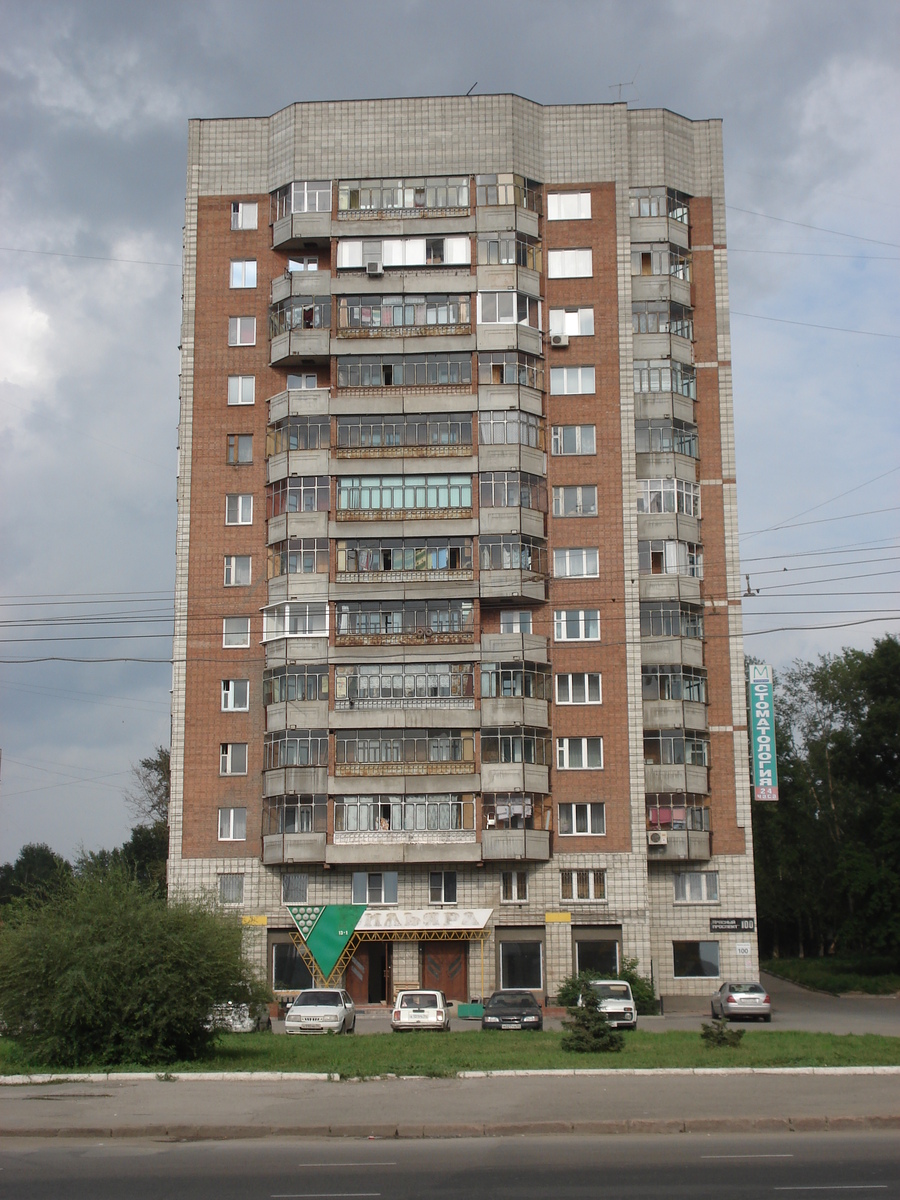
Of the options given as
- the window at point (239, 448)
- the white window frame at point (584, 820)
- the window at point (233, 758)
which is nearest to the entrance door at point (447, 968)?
the white window frame at point (584, 820)

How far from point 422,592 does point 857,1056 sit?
28571mm

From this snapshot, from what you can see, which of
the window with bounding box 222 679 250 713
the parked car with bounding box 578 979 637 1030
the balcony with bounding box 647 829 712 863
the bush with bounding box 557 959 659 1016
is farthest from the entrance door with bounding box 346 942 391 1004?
the parked car with bounding box 578 979 637 1030

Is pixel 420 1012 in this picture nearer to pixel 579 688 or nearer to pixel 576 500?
pixel 579 688

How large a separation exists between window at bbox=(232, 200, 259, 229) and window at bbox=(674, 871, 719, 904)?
106 feet

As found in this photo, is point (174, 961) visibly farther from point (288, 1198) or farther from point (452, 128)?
point (452, 128)

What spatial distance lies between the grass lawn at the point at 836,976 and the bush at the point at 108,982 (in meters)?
42.9

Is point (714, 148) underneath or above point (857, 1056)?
above

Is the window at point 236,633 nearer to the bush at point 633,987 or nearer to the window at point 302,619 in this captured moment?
the window at point 302,619

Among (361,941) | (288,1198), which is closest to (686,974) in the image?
(361,941)

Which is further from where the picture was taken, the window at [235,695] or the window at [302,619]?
the window at [235,695]

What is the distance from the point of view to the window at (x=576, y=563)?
51.3 m

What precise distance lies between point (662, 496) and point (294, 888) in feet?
70.1

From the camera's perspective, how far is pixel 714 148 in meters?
56.3

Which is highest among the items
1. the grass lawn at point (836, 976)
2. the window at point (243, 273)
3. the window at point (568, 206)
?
the window at point (568, 206)
